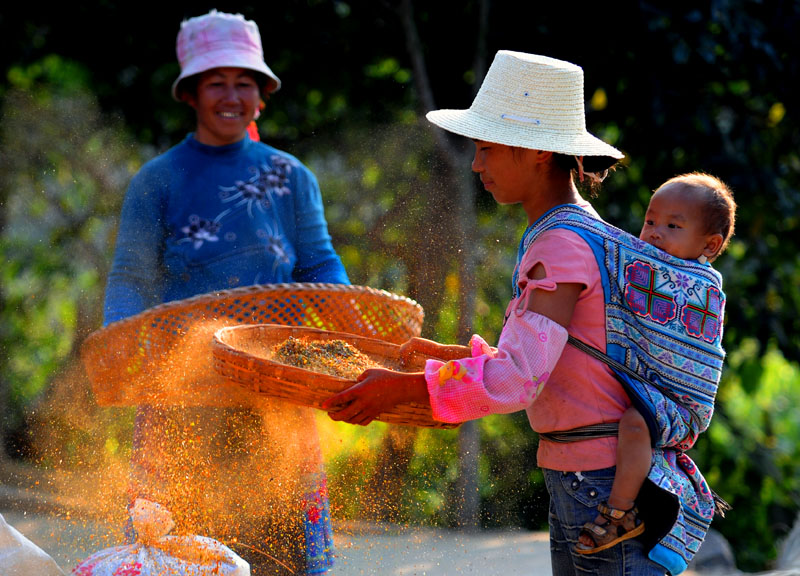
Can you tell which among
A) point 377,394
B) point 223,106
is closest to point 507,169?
point 377,394

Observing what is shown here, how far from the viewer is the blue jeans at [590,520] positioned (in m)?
2.07

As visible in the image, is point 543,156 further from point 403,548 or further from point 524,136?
point 403,548

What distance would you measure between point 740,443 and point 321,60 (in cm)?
342

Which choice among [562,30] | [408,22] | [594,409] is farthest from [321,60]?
[594,409]

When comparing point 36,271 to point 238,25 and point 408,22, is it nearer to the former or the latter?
point 408,22

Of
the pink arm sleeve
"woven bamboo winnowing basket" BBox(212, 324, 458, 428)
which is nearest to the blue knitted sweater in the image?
"woven bamboo winnowing basket" BBox(212, 324, 458, 428)

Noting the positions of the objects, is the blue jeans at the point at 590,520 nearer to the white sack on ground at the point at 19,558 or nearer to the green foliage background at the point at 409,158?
the white sack on ground at the point at 19,558

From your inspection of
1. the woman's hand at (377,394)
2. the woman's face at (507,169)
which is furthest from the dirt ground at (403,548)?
the woman's face at (507,169)

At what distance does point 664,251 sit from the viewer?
2.12m

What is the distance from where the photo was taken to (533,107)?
2.16m

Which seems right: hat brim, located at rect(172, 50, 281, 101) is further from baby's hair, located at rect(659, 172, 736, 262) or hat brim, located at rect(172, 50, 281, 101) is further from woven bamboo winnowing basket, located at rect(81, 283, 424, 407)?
baby's hair, located at rect(659, 172, 736, 262)

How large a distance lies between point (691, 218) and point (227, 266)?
1702mm

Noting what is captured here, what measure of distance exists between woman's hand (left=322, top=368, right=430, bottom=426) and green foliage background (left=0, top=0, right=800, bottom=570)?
9.23 feet

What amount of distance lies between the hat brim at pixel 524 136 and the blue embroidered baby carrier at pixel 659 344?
0.46ft
